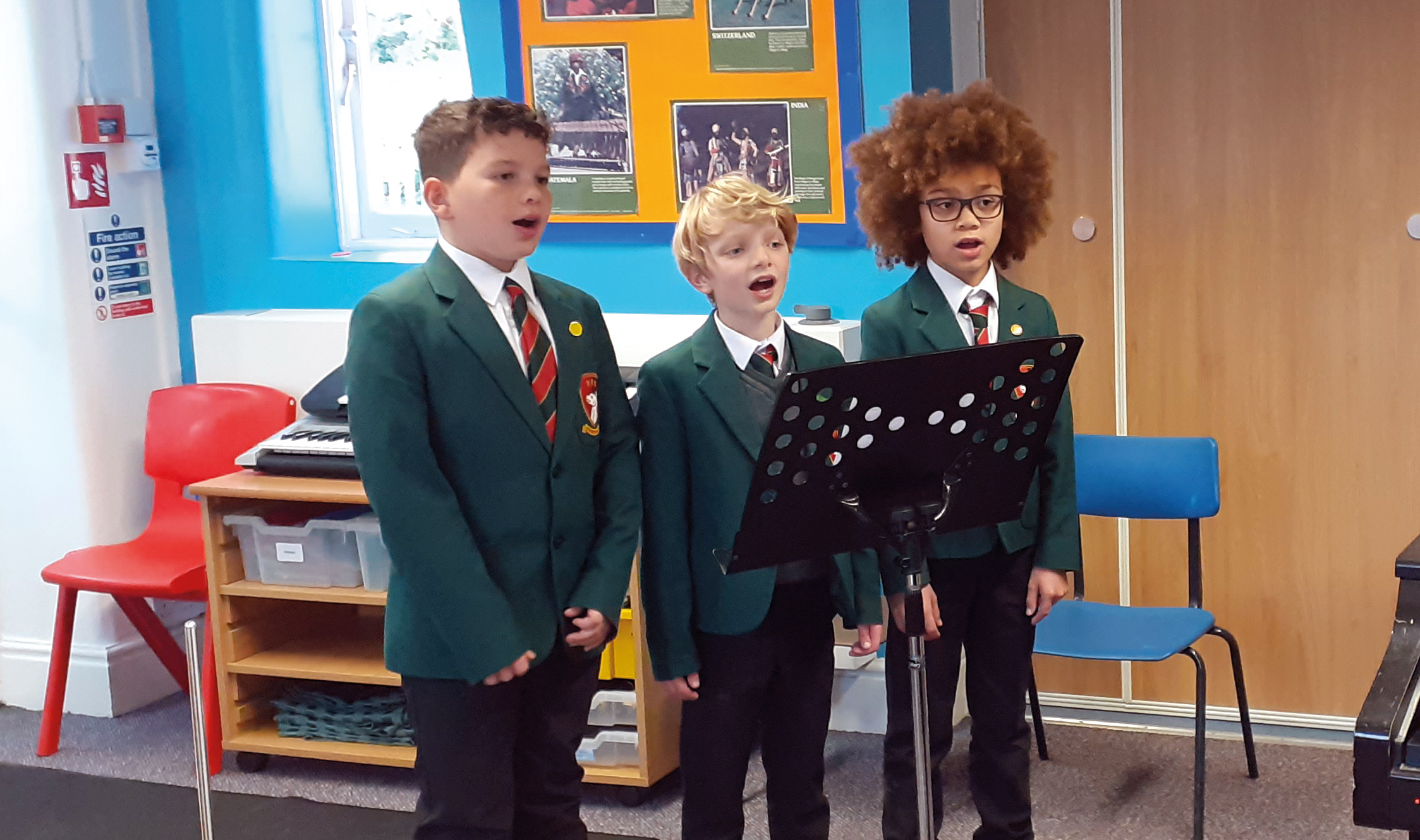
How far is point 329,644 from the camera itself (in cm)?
343

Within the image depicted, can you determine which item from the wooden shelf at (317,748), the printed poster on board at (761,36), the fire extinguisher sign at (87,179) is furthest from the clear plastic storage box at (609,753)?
the fire extinguisher sign at (87,179)

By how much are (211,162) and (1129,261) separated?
231 centimetres

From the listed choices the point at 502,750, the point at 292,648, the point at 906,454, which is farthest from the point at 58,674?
the point at 906,454

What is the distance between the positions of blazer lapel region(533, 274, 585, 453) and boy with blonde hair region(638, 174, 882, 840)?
0.10 m

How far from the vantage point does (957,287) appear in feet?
7.37

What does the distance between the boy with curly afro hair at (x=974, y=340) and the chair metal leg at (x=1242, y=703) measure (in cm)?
67

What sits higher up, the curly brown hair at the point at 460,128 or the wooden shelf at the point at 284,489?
the curly brown hair at the point at 460,128

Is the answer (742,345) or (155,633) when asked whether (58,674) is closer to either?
(155,633)

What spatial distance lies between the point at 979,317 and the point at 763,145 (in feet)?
3.75

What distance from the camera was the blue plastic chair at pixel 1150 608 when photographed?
2.69 m

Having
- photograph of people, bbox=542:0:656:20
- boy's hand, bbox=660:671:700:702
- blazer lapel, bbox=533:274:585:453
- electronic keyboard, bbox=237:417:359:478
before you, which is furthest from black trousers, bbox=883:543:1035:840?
photograph of people, bbox=542:0:656:20

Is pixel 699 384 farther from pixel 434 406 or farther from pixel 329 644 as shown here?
pixel 329 644

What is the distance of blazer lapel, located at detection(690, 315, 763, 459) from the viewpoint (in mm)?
2008

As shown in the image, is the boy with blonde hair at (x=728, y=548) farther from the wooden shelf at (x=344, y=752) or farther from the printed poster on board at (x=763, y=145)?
the printed poster on board at (x=763, y=145)
